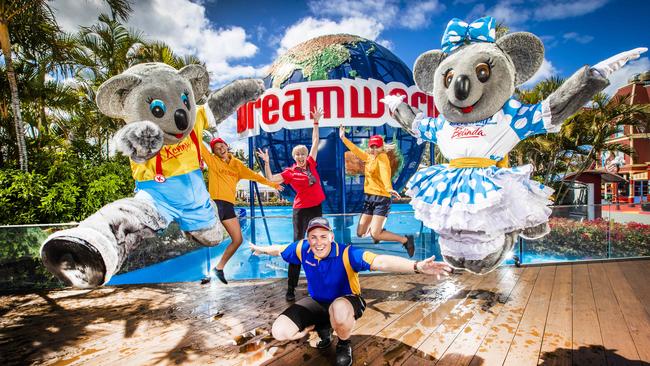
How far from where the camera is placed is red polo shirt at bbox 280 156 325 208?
3998 mm

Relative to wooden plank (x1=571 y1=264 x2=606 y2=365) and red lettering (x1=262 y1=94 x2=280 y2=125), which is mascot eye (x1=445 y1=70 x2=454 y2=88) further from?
red lettering (x1=262 y1=94 x2=280 y2=125)

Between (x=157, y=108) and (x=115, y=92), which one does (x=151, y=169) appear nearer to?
(x=157, y=108)

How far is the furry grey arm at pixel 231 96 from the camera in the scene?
337 centimetres

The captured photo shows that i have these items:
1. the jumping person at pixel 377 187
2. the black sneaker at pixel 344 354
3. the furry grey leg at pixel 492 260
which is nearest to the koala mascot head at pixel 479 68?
the furry grey leg at pixel 492 260

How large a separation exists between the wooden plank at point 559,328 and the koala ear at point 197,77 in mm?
3580

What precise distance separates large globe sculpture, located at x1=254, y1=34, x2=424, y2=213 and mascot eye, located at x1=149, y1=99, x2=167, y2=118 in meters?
3.25

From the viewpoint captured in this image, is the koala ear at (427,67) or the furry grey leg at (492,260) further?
the koala ear at (427,67)

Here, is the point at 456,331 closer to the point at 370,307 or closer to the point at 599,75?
the point at 370,307

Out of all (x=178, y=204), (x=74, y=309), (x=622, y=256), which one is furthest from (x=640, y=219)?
(x=74, y=309)

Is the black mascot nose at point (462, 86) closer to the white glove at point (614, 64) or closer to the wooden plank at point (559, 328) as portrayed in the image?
the white glove at point (614, 64)

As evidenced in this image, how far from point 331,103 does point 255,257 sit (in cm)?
243

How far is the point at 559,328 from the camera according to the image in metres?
3.31

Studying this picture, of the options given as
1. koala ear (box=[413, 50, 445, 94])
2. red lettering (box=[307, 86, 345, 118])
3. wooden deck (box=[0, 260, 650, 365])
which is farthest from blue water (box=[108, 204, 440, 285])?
koala ear (box=[413, 50, 445, 94])

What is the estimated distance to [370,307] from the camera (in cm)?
391
